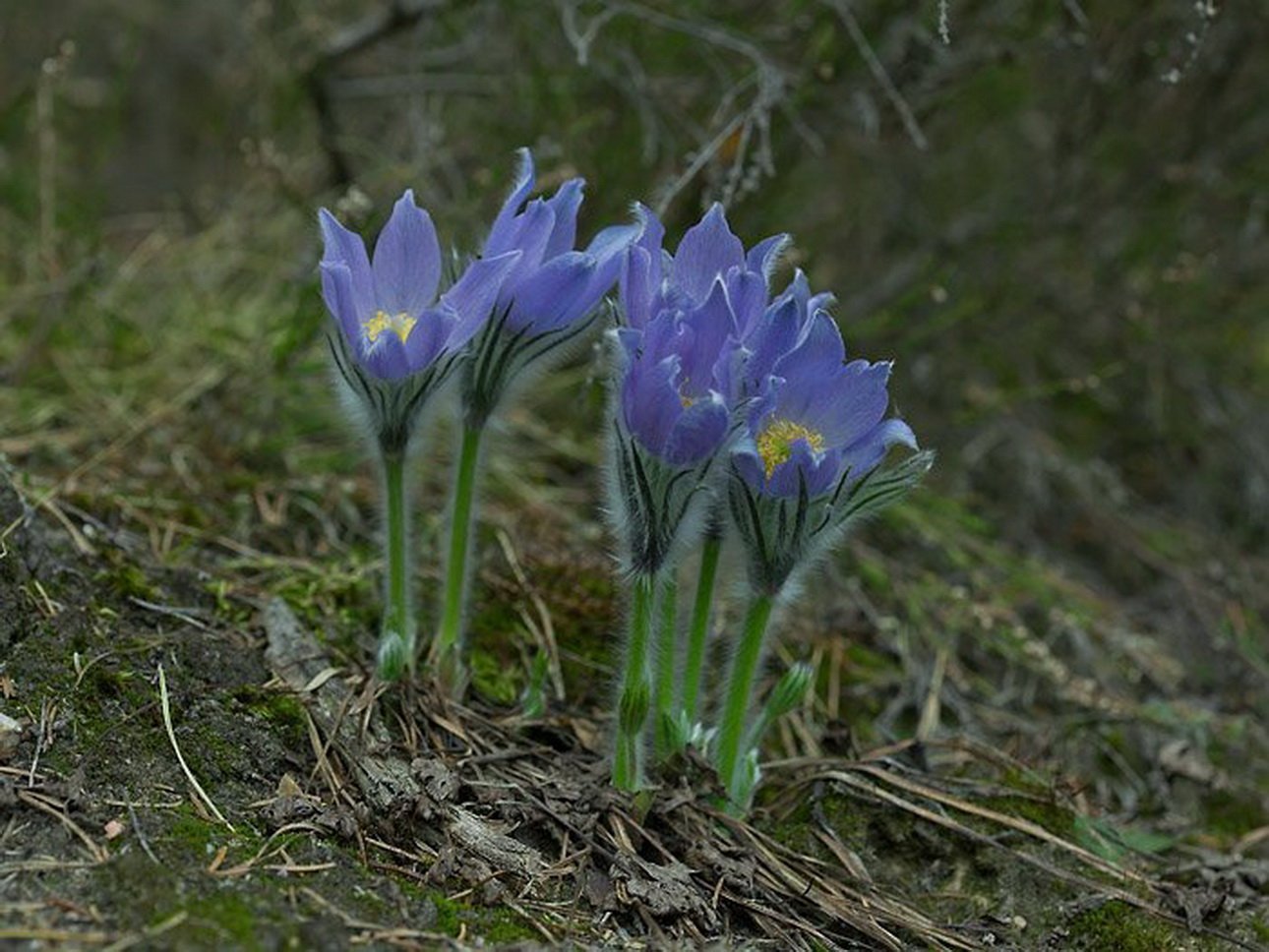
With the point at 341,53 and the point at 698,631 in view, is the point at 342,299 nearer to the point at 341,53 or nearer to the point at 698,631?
the point at 698,631

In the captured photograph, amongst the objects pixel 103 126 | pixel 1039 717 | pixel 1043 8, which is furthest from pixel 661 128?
pixel 103 126

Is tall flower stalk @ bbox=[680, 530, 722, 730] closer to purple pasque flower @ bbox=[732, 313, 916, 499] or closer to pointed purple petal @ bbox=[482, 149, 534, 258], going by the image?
purple pasque flower @ bbox=[732, 313, 916, 499]

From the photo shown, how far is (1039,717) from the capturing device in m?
3.20

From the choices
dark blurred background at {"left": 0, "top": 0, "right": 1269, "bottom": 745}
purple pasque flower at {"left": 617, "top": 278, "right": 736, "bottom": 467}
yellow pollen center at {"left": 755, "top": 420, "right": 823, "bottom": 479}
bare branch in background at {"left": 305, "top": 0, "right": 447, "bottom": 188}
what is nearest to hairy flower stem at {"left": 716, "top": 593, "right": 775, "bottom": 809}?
yellow pollen center at {"left": 755, "top": 420, "right": 823, "bottom": 479}

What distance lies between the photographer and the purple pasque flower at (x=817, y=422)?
1.99m

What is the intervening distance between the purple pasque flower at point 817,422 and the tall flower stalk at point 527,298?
0.33m

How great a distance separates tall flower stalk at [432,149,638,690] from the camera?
212 centimetres

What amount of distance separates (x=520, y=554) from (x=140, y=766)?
120 centimetres

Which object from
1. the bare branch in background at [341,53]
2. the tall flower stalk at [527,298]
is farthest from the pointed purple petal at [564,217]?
the bare branch in background at [341,53]

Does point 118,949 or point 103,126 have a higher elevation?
point 103,126

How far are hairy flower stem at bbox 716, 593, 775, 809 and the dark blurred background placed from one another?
1.18 metres

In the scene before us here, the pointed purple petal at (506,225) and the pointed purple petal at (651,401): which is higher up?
the pointed purple petal at (506,225)

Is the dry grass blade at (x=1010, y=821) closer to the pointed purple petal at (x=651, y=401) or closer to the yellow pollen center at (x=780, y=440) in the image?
the yellow pollen center at (x=780, y=440)

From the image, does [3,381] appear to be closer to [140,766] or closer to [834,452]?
[140,766]
